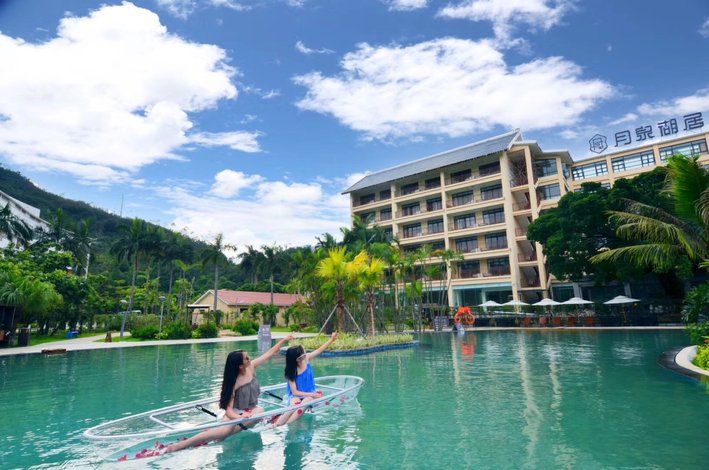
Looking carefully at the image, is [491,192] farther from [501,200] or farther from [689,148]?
[689,148]

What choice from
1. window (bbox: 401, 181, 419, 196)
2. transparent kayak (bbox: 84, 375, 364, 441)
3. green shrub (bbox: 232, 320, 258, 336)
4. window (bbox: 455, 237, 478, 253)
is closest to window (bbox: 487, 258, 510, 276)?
window (bbox: 455, 237, 478, 253)

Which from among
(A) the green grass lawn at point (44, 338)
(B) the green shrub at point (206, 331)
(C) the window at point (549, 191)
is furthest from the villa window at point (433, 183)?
(A) the green grass lawn at point (44, 338)

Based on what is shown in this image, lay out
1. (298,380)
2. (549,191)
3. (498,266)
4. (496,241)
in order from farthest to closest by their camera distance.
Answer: (496,241), (498,266), (549,191), (298,380)

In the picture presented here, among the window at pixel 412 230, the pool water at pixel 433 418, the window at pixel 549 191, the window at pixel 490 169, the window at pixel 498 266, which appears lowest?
the pool water at pixel 433 418

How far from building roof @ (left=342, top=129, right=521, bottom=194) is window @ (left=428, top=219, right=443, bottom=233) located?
5889 millimetres

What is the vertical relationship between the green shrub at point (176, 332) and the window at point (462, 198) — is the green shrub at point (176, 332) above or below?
below

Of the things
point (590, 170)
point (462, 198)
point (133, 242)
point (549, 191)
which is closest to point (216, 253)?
point (133, 242)

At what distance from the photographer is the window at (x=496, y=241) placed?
41.9m

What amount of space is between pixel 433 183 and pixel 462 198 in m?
4.31

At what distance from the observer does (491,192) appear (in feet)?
144

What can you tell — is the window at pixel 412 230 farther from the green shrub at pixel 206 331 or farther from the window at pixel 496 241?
the green shrub at pixel 206 331

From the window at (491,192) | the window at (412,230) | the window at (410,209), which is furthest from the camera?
the window at (410,209)

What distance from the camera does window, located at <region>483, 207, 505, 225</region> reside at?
140 feet

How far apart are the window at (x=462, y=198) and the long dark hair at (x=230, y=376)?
138 feet
